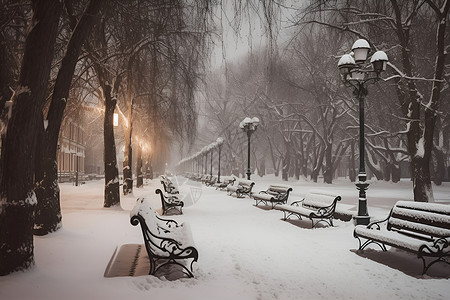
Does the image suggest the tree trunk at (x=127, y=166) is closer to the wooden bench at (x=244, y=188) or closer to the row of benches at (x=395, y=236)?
the wooden bench at (x=244, y=188)

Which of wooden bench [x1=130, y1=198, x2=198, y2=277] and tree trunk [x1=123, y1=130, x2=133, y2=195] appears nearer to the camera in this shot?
wooden bench [x1=130, y1=198, x2=198, y2=277]

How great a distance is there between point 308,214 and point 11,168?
7550 mm

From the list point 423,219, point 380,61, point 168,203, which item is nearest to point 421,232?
point 423,219

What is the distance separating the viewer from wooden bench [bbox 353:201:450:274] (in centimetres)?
599

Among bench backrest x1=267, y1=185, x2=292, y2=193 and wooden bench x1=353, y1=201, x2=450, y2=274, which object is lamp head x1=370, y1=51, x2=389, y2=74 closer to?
wooden bench x1=353, y1=201, x2=450, y2=274

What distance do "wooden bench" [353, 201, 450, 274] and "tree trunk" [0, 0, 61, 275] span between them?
5840 millimetres

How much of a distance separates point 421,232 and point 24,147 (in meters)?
6.63

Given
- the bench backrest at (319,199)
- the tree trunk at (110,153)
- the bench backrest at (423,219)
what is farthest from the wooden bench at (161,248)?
the tree trunk at (110,153)

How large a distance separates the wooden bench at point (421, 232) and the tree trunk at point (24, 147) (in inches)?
230

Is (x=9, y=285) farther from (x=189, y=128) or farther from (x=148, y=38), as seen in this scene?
(x=189, y=128)

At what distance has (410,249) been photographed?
19.9 feet

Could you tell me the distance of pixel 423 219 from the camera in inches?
263

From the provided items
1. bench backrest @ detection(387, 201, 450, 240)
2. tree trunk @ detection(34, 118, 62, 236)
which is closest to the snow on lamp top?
bench backrest @ detection(387, 201, 450, 240)

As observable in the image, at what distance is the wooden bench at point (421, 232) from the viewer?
5988mm
